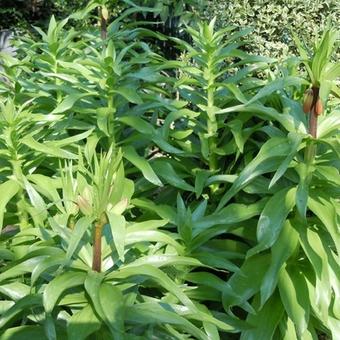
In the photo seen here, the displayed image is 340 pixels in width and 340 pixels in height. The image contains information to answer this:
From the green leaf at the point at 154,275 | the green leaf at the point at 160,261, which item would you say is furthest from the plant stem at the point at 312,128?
the green leaf at the point at 154,275

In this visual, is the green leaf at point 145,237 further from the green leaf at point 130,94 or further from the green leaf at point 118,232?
the green leaf at point 130,94

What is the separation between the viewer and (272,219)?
86.9 inches

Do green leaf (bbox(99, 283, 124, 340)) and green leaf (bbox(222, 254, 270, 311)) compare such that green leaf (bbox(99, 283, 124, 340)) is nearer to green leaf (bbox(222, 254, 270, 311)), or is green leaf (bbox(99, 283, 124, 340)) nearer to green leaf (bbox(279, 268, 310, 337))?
green leaf (bbox(222, 254, 270, 311))

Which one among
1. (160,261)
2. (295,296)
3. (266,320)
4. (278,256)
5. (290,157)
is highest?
Answer: (290,157)

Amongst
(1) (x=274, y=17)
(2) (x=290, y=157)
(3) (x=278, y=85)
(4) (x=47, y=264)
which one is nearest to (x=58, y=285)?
(4) (x=47, y=264)

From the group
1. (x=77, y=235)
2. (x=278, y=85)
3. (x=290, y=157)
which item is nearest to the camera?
(x=77, y=235)

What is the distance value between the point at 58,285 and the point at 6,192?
0.64m

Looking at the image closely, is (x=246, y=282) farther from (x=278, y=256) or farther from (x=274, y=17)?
(x=274, y=17)

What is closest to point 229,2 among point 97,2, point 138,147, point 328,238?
point 97,2

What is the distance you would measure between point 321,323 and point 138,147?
101 centimetres

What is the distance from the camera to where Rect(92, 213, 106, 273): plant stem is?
5.82ft

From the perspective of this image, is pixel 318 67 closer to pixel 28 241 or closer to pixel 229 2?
pixel 28 241

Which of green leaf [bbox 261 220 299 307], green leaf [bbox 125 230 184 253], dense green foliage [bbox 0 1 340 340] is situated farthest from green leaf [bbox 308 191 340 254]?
green leaf [bbox 125 230 184 253]

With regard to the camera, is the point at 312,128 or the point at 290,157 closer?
the point at 290,157
